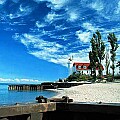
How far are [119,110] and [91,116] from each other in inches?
38.8

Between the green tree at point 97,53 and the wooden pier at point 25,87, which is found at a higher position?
the green tree at point 97,53

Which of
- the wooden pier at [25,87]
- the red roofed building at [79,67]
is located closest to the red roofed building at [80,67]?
the red roofed building at [79,67]

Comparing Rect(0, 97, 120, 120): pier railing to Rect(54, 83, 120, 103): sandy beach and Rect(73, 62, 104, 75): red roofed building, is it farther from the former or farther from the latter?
Rect(73, 62, 104, 75): red roofed building

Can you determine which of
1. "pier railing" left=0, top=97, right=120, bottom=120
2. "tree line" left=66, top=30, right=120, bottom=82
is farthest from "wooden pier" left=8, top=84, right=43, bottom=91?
"pier railing" left=0, top=97, right=120, bottom=120

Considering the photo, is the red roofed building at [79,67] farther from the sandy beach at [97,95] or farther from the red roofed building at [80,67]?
the sandy beach at [97,95]

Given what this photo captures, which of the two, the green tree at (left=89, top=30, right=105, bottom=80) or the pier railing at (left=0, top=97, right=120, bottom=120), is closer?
the pier railing at (left=0, top=97, right=120, bottom=120)

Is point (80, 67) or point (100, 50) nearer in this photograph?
point (100, 50)

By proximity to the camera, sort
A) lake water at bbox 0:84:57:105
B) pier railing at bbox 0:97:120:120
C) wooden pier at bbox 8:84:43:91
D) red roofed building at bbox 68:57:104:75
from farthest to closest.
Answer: red roofed building at bbox 68:57:104:75 < wooden pier at bbox 8:84:43:91 < lake water at bbox 0:84:57:105 < pier railing at bbox 0:97:120:120

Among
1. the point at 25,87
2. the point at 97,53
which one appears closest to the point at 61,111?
the point at 97,53

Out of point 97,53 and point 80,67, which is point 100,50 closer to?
point 97,53

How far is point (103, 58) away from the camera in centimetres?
9262

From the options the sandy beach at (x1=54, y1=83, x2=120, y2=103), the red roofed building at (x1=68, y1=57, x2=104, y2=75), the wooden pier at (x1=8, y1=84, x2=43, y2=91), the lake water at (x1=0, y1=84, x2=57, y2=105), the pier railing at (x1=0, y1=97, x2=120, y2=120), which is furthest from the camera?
the red roofed building at (x1=68, y1=57, x2=104, y2=75)

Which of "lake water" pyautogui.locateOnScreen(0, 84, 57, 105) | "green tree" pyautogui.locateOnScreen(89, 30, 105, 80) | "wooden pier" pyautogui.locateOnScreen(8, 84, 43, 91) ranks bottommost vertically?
"lake water" pyautogui.locateOnScreen(0, 84, 57, 105)

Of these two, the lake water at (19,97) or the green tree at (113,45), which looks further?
the green tree at (113,45)
